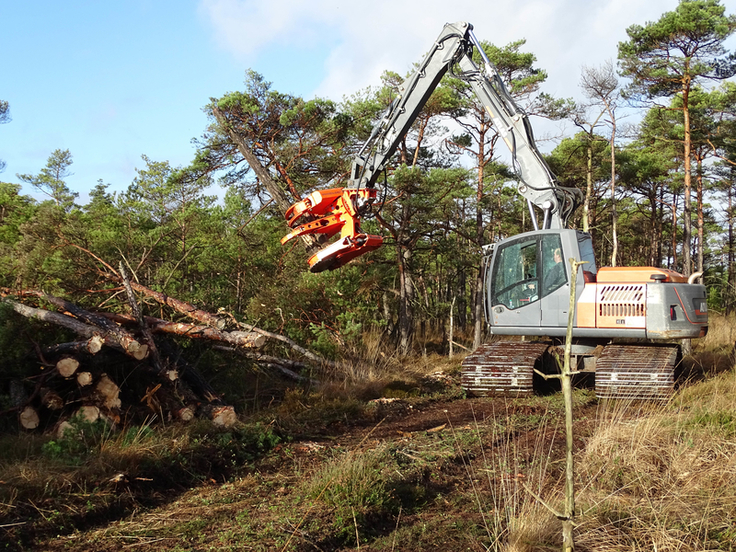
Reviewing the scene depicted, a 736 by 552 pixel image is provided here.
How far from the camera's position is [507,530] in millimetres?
3764

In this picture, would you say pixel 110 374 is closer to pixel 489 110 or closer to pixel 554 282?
pixel 554 282

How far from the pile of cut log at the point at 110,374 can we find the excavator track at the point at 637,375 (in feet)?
15.4

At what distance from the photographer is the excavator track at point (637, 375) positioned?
8.30 meters

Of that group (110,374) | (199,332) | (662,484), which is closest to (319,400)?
(199,332)

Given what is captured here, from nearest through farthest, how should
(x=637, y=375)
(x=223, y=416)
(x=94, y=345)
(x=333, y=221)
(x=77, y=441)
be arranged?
(x=77, y=441)
(x=94, y=345)
(x=223, y=416)
(x=333, y=221)
(x=637, y=375)

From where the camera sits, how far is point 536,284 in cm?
948

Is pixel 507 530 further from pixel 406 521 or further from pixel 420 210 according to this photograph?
pixel 420 210

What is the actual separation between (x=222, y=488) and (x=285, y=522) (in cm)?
105

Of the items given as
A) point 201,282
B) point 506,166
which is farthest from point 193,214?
point 506,166

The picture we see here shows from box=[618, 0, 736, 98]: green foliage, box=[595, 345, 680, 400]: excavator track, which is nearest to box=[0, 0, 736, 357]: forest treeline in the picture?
box=[618, 0, 736, 98]: green foliage

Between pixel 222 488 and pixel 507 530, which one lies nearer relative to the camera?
pixel 507 530

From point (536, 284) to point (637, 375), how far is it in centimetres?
194

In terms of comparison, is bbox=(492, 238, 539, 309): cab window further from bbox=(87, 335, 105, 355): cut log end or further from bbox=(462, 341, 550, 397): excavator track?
bbox=(87, 335, 105, 355): cut log end

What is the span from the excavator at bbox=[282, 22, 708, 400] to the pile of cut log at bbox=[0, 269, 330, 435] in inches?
78.9
